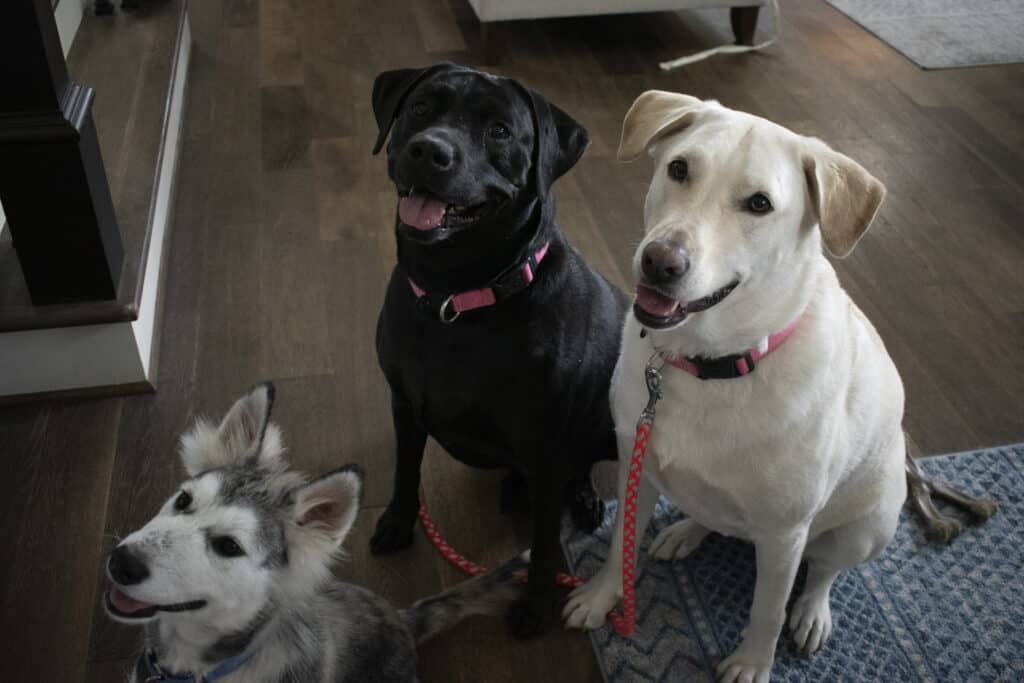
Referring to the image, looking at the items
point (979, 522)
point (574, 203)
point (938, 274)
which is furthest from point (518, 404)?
point (938, 274)

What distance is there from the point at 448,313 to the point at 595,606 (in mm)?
655

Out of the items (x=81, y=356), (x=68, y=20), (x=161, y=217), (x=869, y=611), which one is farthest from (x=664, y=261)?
(x=68, y=20)

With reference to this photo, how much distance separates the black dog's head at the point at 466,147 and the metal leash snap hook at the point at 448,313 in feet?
0.42

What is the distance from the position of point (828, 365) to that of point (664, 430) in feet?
0.88

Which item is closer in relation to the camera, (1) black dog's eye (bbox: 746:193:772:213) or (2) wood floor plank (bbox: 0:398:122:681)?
(1) black dog's eye (bbox: 746:193:772:213)

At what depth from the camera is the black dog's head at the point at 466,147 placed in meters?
1.46

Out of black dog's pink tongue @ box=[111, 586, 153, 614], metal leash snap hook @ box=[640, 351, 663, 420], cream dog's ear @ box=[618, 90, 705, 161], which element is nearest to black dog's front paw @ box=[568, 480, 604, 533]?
metal leash snap hook @ box=[640, 351, 663, 420]

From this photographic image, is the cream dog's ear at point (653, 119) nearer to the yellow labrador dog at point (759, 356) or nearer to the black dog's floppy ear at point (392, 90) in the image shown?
the yellow labrador dog at point (759, 356)

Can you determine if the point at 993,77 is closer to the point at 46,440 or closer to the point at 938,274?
the point at 938,274

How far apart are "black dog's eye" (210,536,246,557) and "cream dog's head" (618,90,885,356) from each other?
641 mm

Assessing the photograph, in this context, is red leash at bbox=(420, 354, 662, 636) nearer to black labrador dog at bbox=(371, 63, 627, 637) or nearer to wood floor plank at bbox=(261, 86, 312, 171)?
black labrador dog at bbox=(371, 63, 627, 637)

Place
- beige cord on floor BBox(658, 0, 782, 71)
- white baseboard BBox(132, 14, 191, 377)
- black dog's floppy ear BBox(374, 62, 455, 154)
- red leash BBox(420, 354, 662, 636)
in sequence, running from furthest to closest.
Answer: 1. beige cord on floor BBox(658, 0, 782, 71)
2. white baseboard BBox(132, 14, 191, 377)
3. black dog's floppy ear BBox(374, 62, 455, 154)
4. red leash BBox(420, 354, 662, 636)

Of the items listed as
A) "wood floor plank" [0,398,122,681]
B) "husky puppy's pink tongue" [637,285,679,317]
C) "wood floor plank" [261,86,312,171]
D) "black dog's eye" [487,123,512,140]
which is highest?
"black dog's eye" [487,123,512,140]

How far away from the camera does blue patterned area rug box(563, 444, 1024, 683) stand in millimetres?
1764
